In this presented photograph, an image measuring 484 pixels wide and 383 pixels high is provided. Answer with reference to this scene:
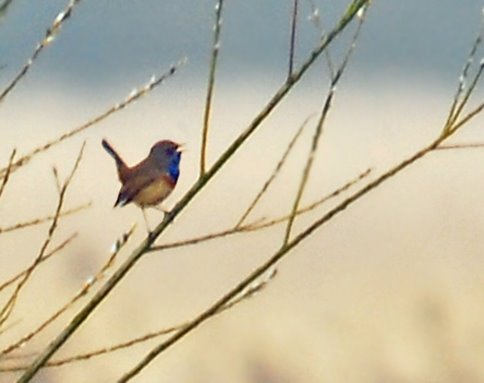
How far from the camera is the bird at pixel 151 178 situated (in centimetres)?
163

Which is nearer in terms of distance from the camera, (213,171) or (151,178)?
(213,171)

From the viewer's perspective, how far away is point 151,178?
1.65 meters

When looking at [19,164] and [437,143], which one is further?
[19,164]

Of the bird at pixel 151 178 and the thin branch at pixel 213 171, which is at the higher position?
the bird at pixel 151 178

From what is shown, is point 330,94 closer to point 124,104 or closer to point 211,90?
point 211,90

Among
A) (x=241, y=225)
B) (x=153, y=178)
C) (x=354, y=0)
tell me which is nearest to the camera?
(x=354, y=0)

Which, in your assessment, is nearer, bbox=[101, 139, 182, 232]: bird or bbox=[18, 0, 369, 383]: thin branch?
bbox=[18, 0, 369, 383]: thin branch

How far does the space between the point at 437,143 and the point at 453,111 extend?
30 mm

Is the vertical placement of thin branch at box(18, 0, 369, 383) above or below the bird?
below

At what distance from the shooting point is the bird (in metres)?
1.63

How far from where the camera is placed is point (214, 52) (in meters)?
0.77

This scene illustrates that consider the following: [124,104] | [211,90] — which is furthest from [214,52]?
[124,104]

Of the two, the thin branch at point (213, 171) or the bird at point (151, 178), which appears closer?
the thin branch at point (213, 171)

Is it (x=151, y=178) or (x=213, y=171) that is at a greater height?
(x=151, y=178)
